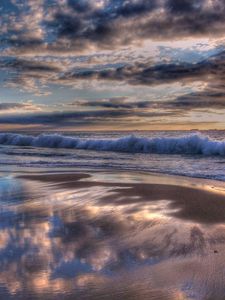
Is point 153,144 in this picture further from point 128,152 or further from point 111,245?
point 111,245

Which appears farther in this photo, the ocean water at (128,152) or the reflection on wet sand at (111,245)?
the ocean water at (128,152)

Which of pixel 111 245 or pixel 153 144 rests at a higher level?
pixel 153 144

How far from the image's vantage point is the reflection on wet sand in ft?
10.6

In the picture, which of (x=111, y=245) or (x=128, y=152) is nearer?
(x=111, y=245)

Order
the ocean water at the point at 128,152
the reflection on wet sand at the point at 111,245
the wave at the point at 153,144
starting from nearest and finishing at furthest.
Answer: the reflection on wet sand at the point at 111,245, the ocean water at the point at 128,152, the wave at the point at 153,144

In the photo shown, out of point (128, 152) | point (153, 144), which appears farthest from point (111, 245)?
point (153, 144)

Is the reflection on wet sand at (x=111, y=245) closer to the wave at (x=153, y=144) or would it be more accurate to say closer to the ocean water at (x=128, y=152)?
the ocean water at (x=128, y=152)

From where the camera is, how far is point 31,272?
11.6 ft

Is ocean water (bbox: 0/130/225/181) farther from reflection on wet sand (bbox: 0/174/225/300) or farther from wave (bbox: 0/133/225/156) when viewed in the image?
reflection on wet sand (bbox: 0/174/225/300)

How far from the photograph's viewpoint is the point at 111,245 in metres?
4.44

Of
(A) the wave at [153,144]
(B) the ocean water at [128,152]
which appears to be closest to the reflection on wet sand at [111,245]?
(B) the ocean water at [128,152]

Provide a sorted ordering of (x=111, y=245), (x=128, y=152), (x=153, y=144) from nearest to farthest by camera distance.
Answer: (x=111, y=245), (x=128, y=152), (x=153, y=144)

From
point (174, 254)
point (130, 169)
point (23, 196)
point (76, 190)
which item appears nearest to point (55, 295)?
point (174, 254)

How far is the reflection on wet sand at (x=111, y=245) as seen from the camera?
128 inches
